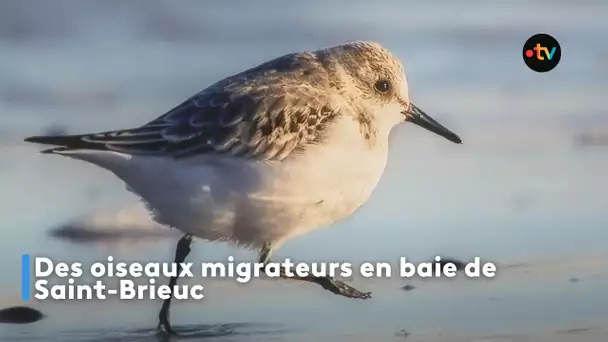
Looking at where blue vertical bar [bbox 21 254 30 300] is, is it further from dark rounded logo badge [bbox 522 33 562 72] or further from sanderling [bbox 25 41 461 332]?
dark rounded logo badge [bbox 522 33 562 72]

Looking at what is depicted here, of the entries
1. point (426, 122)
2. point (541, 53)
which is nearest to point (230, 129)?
point (426, 122)

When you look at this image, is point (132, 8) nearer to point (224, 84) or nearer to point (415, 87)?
point (224, 84)

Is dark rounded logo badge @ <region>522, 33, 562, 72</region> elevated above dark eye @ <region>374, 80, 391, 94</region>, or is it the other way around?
dark rounded logo badge @ <region>522, 33, 562, 72</region>

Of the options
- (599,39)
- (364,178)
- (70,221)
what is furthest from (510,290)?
(70,221)

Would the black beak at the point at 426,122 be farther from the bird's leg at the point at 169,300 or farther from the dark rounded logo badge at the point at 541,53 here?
the bird's leg at the point at 169,300

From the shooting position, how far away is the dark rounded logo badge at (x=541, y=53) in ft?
8.02

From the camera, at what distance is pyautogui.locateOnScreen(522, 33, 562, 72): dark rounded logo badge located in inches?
96.2

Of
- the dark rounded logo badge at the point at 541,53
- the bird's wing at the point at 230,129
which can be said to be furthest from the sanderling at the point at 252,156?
the dark rounded logo badge at the point at 541,53

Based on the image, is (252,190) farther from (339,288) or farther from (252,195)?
(339,288)

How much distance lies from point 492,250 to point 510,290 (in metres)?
0.11

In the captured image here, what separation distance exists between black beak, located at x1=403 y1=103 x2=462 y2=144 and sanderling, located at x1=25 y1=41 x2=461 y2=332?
109 mm

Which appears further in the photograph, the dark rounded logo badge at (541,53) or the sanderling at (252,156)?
the dark rounded logo badge at (541,53)

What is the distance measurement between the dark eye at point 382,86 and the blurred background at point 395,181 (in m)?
0.06

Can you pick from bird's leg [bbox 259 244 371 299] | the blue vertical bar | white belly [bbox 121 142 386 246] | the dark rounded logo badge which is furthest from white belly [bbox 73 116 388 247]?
the dark rounded logo badge
